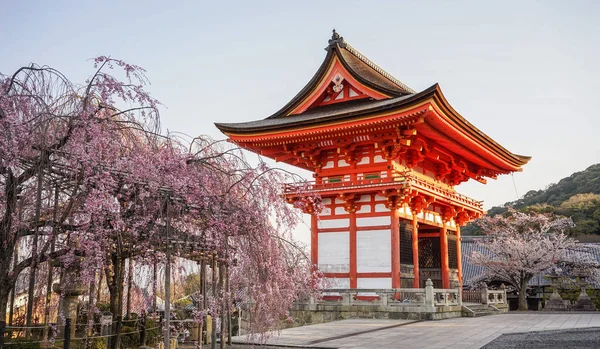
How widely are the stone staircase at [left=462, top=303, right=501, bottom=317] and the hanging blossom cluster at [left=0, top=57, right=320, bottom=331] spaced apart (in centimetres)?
1498

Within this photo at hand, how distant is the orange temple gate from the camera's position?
72.3 ft

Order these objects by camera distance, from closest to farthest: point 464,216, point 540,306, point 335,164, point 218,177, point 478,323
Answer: point 218,177 < point 478,323 < point 335,164 < point 464,216 < point 540,306

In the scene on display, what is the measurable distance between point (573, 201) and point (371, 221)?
49592 millimetres

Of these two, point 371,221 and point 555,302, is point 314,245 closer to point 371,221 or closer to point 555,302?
point 371,221

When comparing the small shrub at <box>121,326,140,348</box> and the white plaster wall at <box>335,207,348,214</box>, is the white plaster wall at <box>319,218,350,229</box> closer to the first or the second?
the white plaster wall at <box>335,207,348,214</box>

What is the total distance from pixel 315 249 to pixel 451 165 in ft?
27.5

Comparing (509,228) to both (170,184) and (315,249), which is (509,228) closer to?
(315,249)

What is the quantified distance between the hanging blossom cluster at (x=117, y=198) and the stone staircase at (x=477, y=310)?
1498cm

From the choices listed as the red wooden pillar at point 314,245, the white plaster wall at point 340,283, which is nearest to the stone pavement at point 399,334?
the white plaster wall at point 340,283

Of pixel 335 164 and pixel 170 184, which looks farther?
pixel 335 164

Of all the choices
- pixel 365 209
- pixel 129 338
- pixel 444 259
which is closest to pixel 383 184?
pixel 365 209

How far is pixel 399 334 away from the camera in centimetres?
1558

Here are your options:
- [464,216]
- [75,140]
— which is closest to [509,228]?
[464,216]

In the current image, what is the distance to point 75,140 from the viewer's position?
7.89 meters
